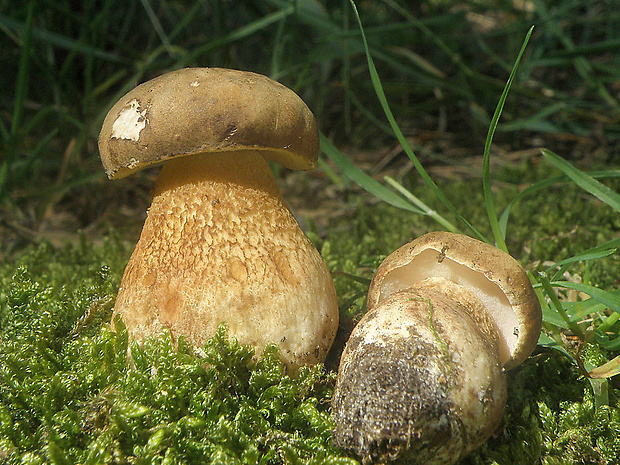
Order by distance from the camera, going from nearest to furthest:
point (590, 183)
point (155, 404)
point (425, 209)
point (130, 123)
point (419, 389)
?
point (419, 389) → point (155, 404) → point (130, 123) → point (590, 183) → point (425, 209)

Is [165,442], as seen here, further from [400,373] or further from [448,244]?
[448,244]

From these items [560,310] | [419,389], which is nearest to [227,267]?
[419,389]

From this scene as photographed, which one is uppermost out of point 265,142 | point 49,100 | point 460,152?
point 265,142

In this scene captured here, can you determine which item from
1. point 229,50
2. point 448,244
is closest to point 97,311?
point 448,244

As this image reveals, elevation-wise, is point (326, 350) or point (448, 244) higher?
point (448, 244)

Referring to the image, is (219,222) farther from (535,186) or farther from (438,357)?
(535,186)

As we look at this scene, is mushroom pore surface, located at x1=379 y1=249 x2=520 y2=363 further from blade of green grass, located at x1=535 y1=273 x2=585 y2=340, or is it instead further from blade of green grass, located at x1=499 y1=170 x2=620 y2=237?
blade of green grass, located at x1=499 y1=170 x2=620 y2=237
